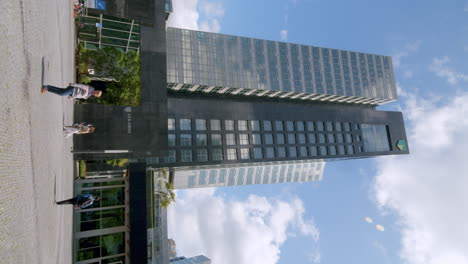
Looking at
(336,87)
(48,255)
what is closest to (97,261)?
(48,255)

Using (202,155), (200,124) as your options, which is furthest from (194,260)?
(200,124)

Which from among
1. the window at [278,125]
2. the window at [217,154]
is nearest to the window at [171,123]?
the window at [217,154]

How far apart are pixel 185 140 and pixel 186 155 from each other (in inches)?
117

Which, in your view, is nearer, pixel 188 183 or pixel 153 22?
pixel 153 22

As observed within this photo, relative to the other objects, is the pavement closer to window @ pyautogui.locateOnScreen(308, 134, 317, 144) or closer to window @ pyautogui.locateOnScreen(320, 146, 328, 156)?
window @ pyautogui.locateOnScreen(308, 134, 317, 144)

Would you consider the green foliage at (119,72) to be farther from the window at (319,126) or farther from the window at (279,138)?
the window at (319,126)

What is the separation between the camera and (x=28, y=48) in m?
9.98

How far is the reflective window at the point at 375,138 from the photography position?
245ft

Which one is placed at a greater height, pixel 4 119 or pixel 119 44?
pixel 119 44

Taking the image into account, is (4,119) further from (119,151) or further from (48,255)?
(119,151)

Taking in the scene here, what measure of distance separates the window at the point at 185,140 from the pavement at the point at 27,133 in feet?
131

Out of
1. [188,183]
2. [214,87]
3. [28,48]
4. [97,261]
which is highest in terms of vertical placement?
[214,87]

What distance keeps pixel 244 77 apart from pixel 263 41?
13.5 metres

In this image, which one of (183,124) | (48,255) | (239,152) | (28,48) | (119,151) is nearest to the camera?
(28,48)
